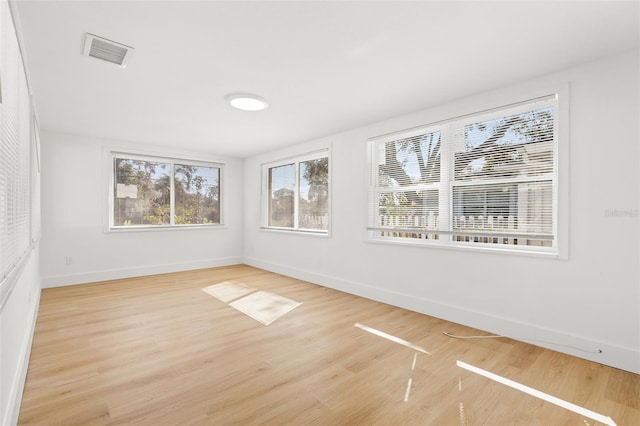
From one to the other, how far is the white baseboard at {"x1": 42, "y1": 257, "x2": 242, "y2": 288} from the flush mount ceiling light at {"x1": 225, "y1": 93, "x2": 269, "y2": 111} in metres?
3.79

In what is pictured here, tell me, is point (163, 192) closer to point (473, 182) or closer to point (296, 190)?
point (296, 190)

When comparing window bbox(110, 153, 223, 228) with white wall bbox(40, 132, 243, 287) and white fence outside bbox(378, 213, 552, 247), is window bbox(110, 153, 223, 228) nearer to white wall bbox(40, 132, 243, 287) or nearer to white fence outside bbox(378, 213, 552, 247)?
white wall bbox(40, 132, 243, 287)

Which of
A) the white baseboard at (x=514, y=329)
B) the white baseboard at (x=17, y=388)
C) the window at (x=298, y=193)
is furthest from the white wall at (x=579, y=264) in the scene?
the white baseboard at (x=17, y=388)

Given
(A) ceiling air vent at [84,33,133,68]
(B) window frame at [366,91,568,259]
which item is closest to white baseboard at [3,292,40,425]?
(A) ceiling air vent at [84,33,133,68]

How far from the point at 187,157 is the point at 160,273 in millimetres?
2300

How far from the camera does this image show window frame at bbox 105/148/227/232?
5.37 meters

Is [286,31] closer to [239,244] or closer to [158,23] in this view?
[158,23]

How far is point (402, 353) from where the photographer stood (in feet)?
8.63

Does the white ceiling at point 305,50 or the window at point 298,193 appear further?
the window at point 298,193

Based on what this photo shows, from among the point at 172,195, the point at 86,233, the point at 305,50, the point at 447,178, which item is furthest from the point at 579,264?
the point at 86,233

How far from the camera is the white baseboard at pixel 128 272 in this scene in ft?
15.8

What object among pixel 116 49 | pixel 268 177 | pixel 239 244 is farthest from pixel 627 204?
pixel 239 244

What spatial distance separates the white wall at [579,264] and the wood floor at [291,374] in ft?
0.72

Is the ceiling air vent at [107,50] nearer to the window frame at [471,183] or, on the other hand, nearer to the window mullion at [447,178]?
the window frame at [471,183]
